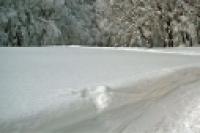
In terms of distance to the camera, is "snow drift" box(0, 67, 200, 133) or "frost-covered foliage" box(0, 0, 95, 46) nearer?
"snow drift" box(0, 67, 200, 133)

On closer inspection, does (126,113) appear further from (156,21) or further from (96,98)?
(156,21)

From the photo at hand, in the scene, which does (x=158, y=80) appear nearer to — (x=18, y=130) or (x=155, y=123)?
(x=155, y=123)

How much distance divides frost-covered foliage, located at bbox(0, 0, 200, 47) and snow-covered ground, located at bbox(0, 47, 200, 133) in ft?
47.6

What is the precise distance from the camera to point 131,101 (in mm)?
7531

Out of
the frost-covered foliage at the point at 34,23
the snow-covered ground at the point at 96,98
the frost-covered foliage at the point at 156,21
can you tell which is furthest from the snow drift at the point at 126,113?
the frost-covered foliage at the point at 34,23

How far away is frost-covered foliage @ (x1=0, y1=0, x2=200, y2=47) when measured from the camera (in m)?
25.4

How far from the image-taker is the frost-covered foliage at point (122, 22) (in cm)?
2539

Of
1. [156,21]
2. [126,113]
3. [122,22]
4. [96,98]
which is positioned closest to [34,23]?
[122,22]

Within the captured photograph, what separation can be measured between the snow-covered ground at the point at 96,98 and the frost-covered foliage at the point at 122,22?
14.5 m

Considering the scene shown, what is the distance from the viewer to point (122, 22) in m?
26.0

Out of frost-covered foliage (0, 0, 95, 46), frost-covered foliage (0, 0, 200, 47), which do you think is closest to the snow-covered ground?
frost-covered foliage (0, 0, 200, 47)

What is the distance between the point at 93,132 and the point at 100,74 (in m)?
4.00

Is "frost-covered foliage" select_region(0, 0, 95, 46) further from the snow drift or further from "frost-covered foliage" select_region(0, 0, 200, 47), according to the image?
the snow drift

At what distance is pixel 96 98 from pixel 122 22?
19022mm
